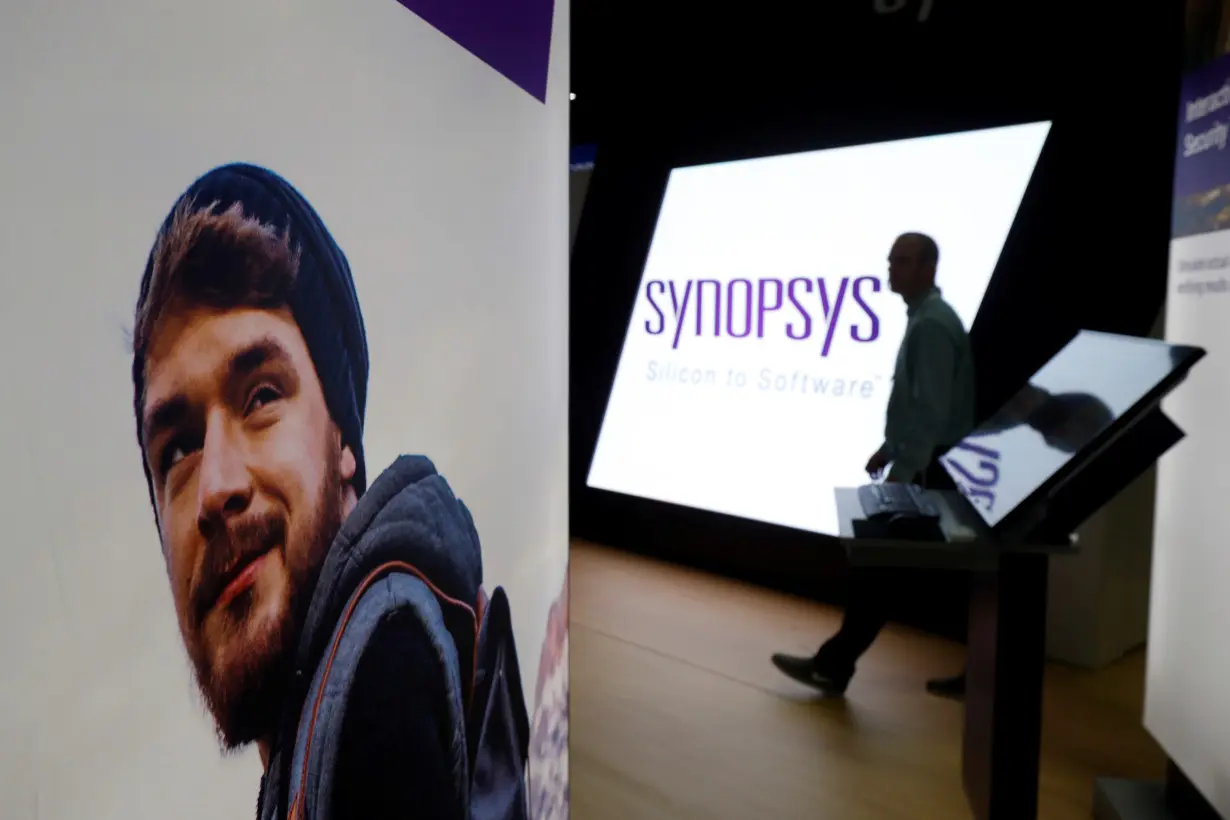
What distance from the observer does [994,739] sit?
6.13 feet

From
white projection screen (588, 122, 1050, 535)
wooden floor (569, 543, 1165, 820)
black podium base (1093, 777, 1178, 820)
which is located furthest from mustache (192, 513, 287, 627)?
white projection screen (588, 122, 1050, 535)

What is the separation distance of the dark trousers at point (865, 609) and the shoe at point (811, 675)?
2 cm

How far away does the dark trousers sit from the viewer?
9.77 feet

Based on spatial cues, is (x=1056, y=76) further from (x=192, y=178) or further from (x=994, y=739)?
(x=192, y=178)

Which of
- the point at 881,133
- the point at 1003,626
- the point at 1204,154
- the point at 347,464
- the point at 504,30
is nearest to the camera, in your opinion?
the point at 347,464

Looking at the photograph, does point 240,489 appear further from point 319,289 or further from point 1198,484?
point 1198,484

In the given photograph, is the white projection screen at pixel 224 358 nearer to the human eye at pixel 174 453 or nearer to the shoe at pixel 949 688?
the human eye at pixel 174 453

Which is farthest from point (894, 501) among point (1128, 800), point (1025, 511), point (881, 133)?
point (881, 133)

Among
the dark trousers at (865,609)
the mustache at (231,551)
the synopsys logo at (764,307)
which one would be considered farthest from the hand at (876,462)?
the mustache at (231,551)

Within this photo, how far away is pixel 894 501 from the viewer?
1916 mm

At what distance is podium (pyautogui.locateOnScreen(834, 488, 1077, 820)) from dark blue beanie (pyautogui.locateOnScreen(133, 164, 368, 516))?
119 centimetres

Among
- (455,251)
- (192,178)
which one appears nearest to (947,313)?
(455,251)

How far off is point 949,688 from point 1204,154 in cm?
199

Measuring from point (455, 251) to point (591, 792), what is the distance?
1.88 metres
